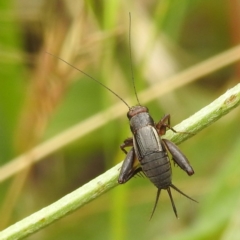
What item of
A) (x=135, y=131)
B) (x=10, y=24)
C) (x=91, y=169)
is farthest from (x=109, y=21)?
(x=91, y=169)

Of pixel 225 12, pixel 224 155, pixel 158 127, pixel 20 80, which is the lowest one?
pixel 158 127

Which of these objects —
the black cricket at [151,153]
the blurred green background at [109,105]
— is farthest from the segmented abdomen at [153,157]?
the blurred green background at [109,105]

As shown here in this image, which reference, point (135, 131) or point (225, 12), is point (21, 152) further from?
point (225, 12)

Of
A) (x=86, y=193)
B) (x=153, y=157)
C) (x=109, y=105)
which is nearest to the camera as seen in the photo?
(x=86, y=193)

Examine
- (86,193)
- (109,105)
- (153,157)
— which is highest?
(109,105)

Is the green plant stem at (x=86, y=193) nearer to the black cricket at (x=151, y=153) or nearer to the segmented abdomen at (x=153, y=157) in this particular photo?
the black cricket at (x=151, y=153)

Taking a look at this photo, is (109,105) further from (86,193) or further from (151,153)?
(86,193)

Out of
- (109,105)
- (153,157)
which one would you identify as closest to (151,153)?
(153,157)
